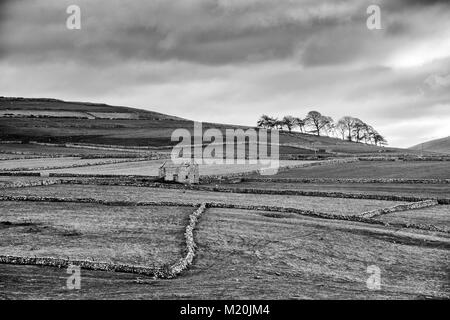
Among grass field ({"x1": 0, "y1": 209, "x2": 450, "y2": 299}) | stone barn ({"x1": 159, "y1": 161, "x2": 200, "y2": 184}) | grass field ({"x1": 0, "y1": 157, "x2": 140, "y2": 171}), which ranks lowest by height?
grass field ({"x1": 0, "y1": 209, "x2": 450, "y2": 299})

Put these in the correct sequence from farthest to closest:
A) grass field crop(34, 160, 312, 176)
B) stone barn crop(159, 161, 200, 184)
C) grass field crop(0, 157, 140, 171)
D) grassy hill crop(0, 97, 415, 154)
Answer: grassy hill crop(0, 97, 415, 154) < grass field crop(0, 157, 140, 171) < grass field crop(34, 160, 312, 176) < stone barn crop(159, 161, 200, 184)

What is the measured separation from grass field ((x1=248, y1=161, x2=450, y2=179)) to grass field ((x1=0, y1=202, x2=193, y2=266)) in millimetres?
35689

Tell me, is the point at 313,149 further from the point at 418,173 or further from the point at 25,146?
the point at 25,146

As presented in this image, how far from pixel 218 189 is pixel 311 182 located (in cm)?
1518

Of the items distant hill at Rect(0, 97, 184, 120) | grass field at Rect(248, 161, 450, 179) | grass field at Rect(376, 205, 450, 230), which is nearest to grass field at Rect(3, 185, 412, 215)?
grass field at Rect(376, 205, 450, 230)

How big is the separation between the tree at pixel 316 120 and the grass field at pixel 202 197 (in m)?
131

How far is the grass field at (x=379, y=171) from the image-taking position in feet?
264

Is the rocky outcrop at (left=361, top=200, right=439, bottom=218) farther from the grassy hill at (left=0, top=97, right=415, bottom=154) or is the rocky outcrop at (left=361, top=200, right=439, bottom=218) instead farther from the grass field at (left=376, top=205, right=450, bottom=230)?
→ the grassy hill at (left=0, top=97, right=415, bottom=154)

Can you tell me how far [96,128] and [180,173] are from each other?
8193cm

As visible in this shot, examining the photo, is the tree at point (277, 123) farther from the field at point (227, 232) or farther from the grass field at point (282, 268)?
the grass field at point (282, 268)

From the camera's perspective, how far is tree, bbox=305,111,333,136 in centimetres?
19225

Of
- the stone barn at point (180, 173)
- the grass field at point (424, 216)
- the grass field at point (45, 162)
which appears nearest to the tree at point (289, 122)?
the grass field at point (45, 162)
